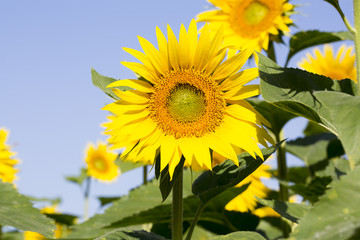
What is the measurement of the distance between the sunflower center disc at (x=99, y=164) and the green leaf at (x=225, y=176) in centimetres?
351

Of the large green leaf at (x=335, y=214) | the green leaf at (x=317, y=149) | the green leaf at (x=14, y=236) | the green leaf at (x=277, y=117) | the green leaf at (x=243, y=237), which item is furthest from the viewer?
the green leaf at (x=14, y=236)

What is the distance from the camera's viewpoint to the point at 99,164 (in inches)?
193

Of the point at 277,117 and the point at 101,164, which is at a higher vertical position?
the point at 101,164

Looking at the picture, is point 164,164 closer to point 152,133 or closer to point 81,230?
point 152,133

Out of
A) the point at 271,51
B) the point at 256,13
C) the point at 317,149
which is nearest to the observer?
A: the point at 271,51

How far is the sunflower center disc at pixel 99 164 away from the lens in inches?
191

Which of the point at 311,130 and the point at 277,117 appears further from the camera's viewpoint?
the point at 311,130

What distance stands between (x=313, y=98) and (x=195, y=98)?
369 millimetres

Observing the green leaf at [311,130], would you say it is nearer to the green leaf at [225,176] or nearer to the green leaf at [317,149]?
the green leaf at [317,149]

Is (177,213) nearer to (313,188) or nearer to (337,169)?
(313,188)

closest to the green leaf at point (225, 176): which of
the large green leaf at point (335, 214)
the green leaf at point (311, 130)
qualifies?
the large green leaf at point (335, 214)

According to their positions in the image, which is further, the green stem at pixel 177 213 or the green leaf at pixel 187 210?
the green leaf at pixel 187 210

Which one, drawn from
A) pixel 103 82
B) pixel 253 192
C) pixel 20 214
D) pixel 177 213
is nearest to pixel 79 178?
pixel 253 192

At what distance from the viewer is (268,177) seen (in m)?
2.43
